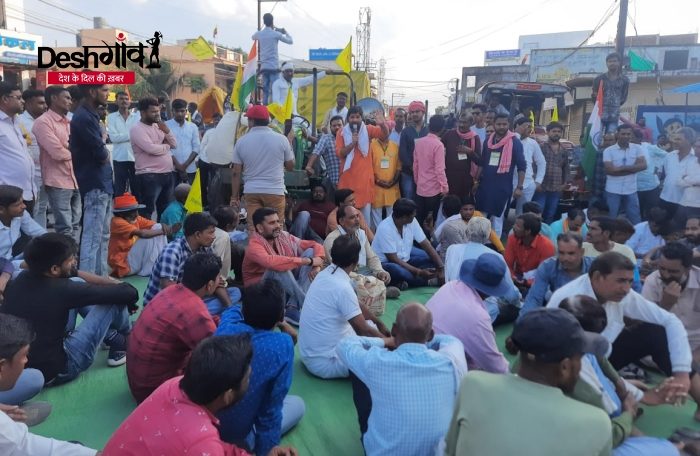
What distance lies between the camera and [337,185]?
689cm

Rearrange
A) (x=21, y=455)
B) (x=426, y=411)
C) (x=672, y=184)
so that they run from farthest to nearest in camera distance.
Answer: (x=672, y=184), (x=426, y=411), (x=21, y=455)

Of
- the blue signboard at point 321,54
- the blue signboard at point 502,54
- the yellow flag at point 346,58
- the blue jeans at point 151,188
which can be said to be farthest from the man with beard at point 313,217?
the blue signboard at point 502,54

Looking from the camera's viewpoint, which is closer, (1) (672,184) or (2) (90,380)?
(2) (90,380)

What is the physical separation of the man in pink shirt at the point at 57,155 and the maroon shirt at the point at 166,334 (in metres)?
2.51

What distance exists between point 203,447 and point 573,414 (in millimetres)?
1147

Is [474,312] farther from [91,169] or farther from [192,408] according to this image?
[91,169]

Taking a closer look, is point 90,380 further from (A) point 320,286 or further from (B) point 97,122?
(B) point 97,122

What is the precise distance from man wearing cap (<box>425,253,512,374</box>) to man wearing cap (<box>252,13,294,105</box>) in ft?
19.5

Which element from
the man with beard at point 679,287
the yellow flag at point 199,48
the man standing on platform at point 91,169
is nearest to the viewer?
the man with beard at point 679,287

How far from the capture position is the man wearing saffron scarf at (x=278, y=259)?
4.34 metres

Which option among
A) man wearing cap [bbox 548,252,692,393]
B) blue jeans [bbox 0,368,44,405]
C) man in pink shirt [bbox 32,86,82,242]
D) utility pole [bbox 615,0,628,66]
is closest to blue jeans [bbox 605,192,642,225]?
man wearing cap [bbox 548,252,692,393]

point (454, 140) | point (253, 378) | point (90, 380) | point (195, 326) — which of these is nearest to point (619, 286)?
point (253, 378)

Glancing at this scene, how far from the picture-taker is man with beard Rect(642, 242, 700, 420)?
11.6ft

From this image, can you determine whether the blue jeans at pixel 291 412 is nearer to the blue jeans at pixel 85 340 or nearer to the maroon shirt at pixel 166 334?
the maroon shirt at pixel 166 334
